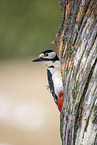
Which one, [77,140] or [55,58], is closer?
[77,140]

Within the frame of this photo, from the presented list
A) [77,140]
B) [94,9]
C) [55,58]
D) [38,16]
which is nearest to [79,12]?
[94,9]

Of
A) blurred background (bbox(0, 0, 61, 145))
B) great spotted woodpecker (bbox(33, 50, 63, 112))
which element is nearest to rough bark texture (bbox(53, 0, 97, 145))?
great spotted woodpecker (bbox(33, 50, 63, 112))

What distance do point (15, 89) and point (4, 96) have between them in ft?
0.37

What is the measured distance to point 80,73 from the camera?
0.59 metres

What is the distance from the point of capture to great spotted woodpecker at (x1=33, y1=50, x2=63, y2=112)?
703 mm

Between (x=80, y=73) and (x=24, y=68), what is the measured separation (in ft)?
4.68

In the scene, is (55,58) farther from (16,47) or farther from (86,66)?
(16,47)

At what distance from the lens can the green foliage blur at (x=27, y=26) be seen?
1.96m

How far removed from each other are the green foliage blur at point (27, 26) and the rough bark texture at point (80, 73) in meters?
1.28

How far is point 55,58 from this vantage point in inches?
29.1

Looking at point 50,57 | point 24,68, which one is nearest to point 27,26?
point 24,68

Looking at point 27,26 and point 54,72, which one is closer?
point 54,72

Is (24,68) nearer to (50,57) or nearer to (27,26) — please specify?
(27,26)

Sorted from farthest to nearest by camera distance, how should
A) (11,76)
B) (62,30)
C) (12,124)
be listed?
(11,76) < (12,124) < (62,30)
